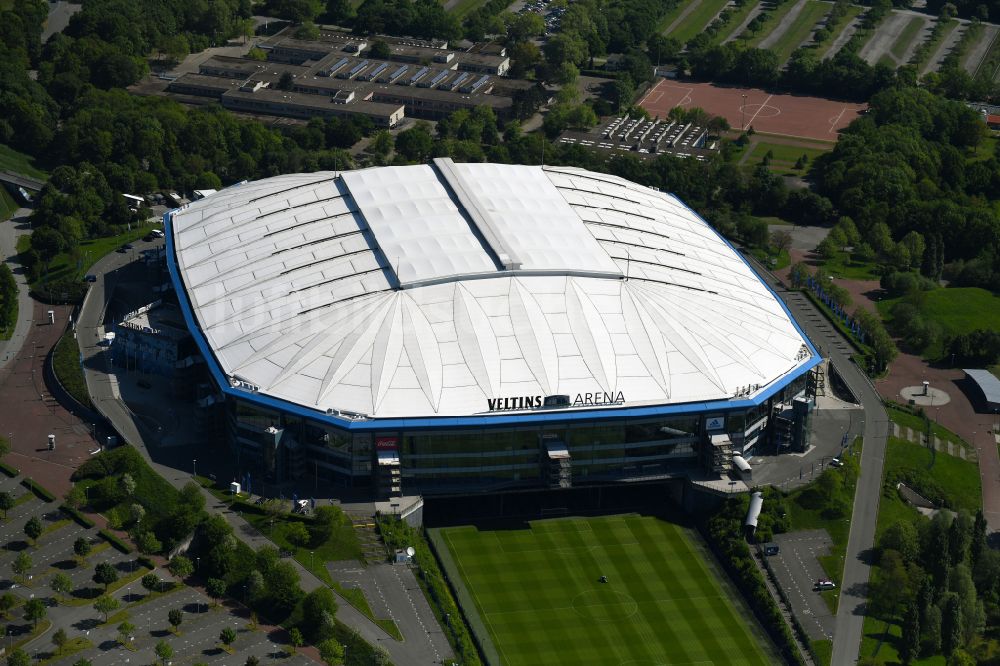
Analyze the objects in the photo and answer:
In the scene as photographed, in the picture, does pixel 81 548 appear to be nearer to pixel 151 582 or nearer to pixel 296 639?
pixel 151 582

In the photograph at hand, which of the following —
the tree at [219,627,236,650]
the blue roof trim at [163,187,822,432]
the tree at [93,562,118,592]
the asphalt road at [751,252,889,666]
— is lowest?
the asphalt road at [751,252,889,666]

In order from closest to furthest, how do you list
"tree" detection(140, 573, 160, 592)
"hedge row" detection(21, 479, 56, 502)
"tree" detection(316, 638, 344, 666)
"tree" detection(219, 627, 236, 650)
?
"tree" detection(316, 638, 344, 666) → "tree" detection(219, 627, 236, 650) → "tree" detection(140, 573, 160, 592) → "hedge row" detection(21, 479, 56, 502)

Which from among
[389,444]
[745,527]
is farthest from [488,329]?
[745,527]

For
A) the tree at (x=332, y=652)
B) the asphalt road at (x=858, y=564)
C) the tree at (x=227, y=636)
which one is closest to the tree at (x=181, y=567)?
the tree at (x=227, y=636)

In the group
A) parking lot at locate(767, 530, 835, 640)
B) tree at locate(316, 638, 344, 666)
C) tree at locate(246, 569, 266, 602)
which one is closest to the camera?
tree at locate(316, 638, 344, 666)

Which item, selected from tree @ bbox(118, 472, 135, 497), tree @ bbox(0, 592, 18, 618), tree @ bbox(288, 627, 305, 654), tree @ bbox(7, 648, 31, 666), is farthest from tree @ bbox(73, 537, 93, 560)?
tree @ bbox(288, 627, 305, 654)

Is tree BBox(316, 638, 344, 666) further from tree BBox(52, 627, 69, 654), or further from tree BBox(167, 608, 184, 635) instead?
tree BBox(52, 627, 69, 654)
